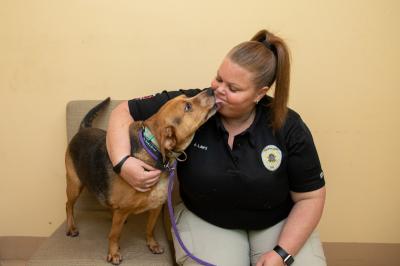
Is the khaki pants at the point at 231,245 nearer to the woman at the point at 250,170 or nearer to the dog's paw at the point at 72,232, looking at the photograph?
the woman at the point at 250,170

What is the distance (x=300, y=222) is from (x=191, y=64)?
118 centimetres

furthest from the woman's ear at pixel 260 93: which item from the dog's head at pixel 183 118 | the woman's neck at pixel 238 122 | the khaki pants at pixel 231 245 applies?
the khaki pants at pixel 231 245

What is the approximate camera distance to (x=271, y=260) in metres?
1.66

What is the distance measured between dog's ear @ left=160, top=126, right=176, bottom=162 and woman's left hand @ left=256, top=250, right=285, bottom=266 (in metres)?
0.70

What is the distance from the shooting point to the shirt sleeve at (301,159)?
67.0 inches

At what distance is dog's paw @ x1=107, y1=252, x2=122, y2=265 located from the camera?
5.82 ft

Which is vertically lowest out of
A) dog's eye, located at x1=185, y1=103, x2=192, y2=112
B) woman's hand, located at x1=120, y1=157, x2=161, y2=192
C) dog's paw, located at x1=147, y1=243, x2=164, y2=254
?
dog's paw, located at x1=147, y1=243, x2=164, y2=254

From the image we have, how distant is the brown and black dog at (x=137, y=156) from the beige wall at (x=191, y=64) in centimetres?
40
